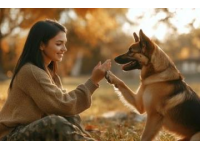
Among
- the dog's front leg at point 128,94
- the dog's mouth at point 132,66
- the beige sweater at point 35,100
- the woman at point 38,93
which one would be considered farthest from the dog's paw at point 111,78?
the beige sweater at point 35,100

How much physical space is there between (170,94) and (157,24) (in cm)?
465

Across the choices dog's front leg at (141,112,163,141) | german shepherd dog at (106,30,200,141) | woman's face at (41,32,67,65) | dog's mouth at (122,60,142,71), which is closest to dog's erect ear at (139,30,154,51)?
german shepherd dog at (106,30,200,141)

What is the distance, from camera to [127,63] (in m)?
4.30

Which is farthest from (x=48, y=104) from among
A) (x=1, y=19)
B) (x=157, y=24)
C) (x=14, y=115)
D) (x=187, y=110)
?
(x=1, y=19)

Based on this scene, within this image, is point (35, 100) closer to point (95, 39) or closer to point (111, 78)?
point (111, 78)

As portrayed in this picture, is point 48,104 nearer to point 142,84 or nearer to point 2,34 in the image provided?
point 142,84

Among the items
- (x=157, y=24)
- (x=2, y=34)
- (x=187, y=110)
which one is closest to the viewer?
(x=187, y=110)

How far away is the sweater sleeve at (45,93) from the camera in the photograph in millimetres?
3521

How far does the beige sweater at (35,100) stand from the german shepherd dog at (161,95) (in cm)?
68

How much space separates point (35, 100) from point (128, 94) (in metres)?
1.33

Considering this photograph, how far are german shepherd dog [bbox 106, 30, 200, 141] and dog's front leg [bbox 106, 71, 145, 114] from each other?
14mm

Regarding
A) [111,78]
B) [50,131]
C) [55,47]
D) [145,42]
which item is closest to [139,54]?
[145,42]

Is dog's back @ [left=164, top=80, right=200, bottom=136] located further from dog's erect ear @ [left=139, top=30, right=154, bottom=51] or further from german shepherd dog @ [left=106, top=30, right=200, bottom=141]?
dog's erect ear @ [left=139, top=30, right=154, bottom=51]

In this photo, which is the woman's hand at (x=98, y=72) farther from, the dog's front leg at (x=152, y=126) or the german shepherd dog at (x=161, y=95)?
the dog's front leg at (x=152, y=126)
